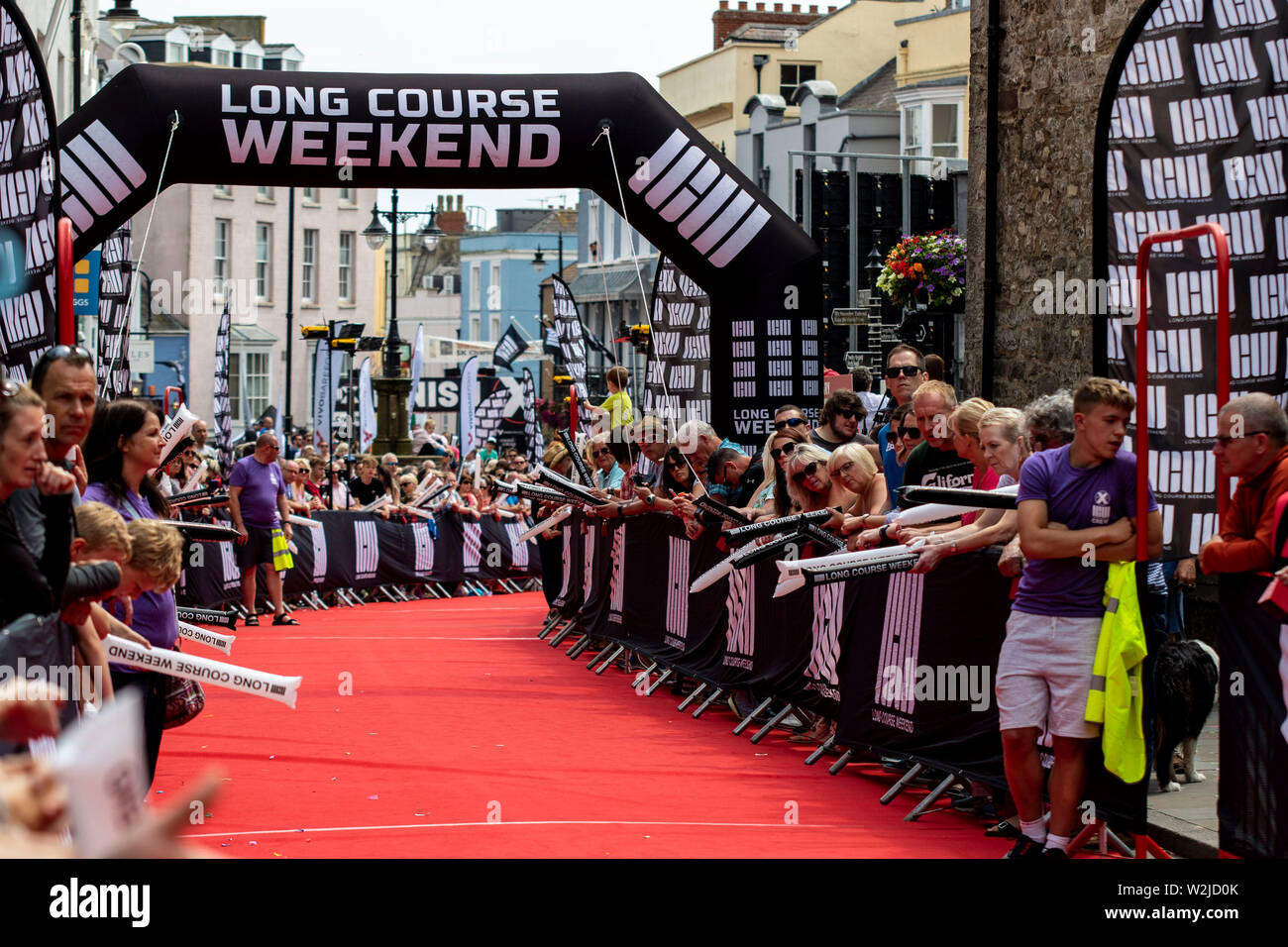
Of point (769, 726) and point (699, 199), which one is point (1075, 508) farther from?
point (699, 199)

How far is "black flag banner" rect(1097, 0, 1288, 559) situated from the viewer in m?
6.68

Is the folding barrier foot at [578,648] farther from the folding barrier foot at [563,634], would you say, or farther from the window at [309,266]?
the window at [309,266]

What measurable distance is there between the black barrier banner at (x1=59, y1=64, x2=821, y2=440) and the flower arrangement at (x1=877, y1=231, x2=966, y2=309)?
8.16 m

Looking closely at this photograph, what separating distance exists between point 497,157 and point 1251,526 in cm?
791

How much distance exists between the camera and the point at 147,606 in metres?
6.63

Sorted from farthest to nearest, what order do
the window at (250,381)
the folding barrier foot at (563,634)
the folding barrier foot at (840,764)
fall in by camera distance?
1. the window at (250,381)
2. the folding barrier foot at (563,634)
3. the folding barrier foot at (840,764)

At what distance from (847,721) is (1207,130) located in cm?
348

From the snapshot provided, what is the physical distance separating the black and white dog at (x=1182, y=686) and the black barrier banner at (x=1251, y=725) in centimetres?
126

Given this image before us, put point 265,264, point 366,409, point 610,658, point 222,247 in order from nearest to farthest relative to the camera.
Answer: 1. point 610,658
2. point 366,409
3. point 222,247
4. point 265,264

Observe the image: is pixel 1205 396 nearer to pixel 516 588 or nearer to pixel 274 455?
pixel 274 455

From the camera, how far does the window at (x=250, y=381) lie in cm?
5941

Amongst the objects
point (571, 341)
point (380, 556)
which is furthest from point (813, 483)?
point (571, 341)

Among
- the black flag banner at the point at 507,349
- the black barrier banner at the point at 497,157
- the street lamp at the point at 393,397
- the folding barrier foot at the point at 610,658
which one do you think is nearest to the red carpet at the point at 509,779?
the folding barrier foot at the point at 610,658

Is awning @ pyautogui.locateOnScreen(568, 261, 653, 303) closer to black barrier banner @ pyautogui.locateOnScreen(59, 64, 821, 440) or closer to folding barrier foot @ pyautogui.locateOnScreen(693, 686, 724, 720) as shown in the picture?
black barrier banner @ pyautogui.locateOnScreen(59, 64, 821, 440)
